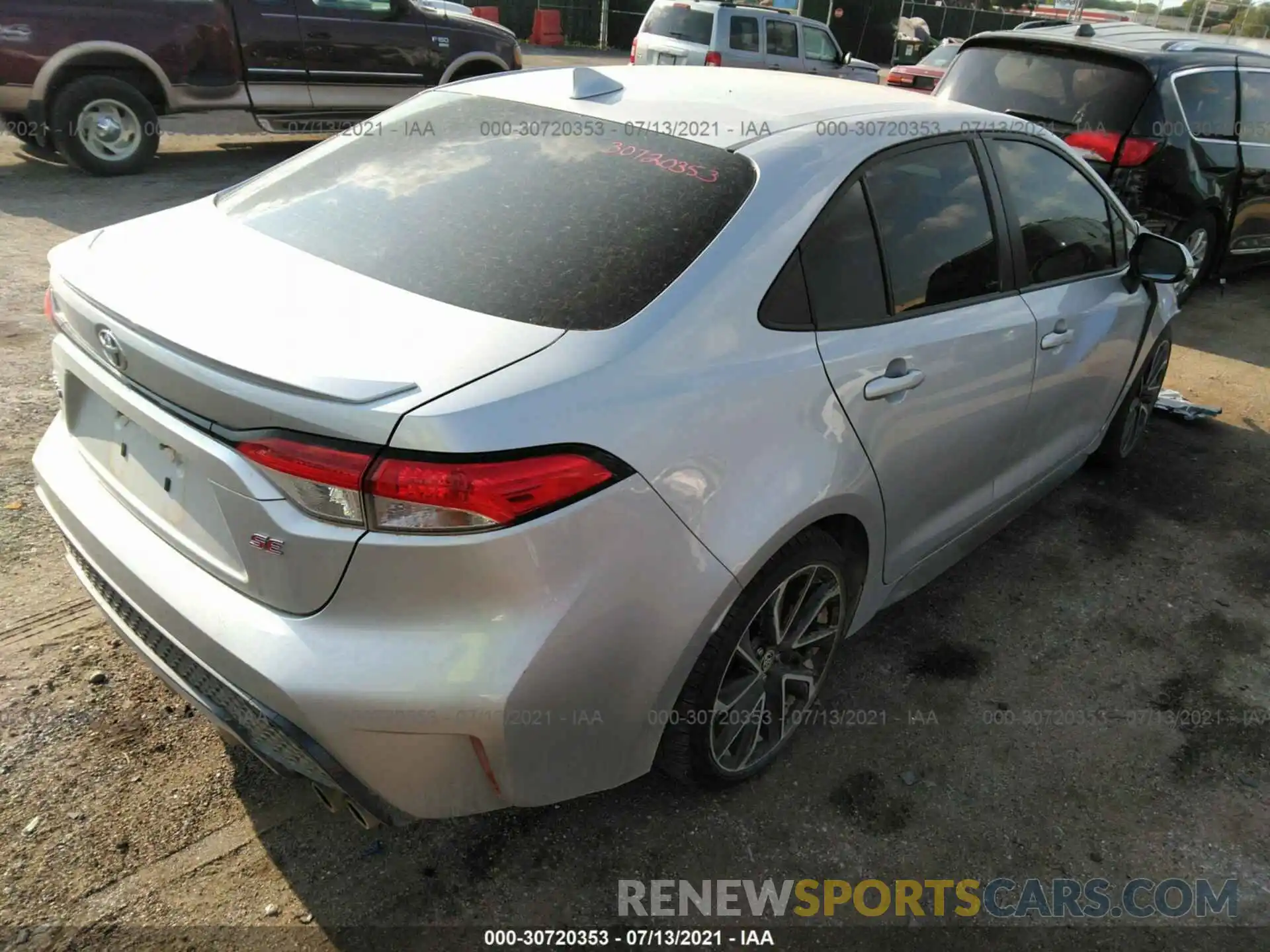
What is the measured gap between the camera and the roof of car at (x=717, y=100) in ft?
7.95

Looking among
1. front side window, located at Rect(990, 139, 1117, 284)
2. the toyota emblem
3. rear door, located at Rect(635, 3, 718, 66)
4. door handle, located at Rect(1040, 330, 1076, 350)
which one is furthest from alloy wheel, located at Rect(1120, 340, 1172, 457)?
rear door, located at Rect(635, 3, 718, 66)

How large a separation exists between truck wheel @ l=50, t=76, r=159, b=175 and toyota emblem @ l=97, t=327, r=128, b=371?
23.1 ft

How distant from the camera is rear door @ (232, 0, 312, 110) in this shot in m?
8.21

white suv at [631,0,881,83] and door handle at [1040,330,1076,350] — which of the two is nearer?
door handle at [1040,330,1076,350]

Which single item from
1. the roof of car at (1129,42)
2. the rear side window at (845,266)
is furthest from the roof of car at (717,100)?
the roof of car at (1129,42)

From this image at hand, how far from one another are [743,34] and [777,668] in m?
12.9

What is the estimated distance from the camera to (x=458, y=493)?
64.1 inches

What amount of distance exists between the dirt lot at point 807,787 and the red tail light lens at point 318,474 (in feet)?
3.36

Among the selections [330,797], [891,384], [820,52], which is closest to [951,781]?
[891,384]

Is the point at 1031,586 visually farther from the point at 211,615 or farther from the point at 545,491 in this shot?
the point at 211,615

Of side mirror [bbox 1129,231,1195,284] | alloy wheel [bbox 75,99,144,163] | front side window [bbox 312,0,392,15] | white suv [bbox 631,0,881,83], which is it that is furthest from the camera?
white suv [bbox 631,0,881,83]

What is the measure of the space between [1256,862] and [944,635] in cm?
108

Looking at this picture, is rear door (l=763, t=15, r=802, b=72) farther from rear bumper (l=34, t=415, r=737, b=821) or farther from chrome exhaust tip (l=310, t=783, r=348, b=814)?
chrome exhaust tip (l=310, t=783, r=348, b=814)

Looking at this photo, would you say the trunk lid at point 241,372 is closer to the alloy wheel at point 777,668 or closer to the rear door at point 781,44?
the alloy wheel at point 777,668
